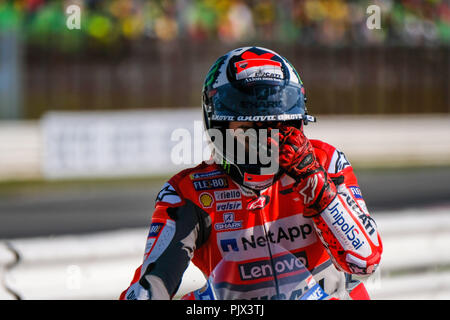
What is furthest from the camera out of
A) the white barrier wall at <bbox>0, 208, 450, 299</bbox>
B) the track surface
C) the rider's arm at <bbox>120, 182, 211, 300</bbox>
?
the track surface

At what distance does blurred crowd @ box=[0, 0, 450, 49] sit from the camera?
16609mm

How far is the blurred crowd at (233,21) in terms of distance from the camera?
16.6 metres

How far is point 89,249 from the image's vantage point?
4617 millimetres

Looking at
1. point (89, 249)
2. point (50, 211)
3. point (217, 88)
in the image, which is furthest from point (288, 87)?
point (50, 211)

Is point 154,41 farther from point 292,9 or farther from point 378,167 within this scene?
point 378,167

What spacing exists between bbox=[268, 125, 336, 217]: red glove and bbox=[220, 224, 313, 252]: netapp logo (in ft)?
0.48

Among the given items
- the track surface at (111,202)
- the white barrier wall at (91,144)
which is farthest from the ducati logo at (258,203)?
the white barrier wall at (91,144)

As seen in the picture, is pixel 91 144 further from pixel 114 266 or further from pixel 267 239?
pixel 267 239

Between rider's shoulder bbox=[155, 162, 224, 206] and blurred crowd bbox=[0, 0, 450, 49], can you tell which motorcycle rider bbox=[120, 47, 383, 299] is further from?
blurred crowd bbox=[0, 0, 450, 49]

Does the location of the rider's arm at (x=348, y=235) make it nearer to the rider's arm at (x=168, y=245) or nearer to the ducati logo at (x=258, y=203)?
the ducati logo at (x=258, y=203)

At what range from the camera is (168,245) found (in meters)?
2.32

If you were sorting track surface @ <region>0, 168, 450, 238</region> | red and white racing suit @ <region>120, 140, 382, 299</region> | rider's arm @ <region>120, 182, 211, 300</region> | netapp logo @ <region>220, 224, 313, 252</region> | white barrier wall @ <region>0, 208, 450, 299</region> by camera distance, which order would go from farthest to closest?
track surface @ <region>0, 168, 450, 238</region> < white barrier wall @ <region>0, 208, 450, 299</region> < netapp logo @ <region>220, 224, 313, 252</region> < red and white racing suit @ <region>120, 140, 382, 299</region> < rider's arm @ <region>120, 182, 211, 300</region>

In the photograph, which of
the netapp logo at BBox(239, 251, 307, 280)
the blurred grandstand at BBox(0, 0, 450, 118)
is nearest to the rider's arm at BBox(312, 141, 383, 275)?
the netapp logo at BBox(239, 251, 307, 280)
